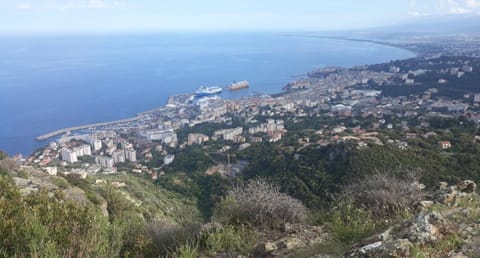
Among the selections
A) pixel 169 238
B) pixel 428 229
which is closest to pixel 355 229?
pixel 428 229

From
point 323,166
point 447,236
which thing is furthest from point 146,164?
point 447,236

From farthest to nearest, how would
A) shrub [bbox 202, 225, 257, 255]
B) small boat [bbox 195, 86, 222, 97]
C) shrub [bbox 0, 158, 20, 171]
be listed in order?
small boat [bbox 195, 86, 222, 97] < shrub [bbox 0, 158, 20, 171] < shrub [bbox 202, 225, 257, 255]

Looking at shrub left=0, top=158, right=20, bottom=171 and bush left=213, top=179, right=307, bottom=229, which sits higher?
bush left=213, top=179, right=307, bottom=229

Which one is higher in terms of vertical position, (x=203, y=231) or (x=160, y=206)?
(x=203, y=231)

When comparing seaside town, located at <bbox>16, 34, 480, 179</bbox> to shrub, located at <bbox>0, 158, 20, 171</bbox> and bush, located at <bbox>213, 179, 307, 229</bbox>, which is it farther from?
bush, located at <bbox>213, 179, 307, 229</bbox>

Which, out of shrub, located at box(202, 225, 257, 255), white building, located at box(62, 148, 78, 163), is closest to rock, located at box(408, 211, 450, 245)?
shrub, located at box(202, 225, 257, 255)

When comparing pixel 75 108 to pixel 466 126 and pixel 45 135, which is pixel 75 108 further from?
pixel 466 126
